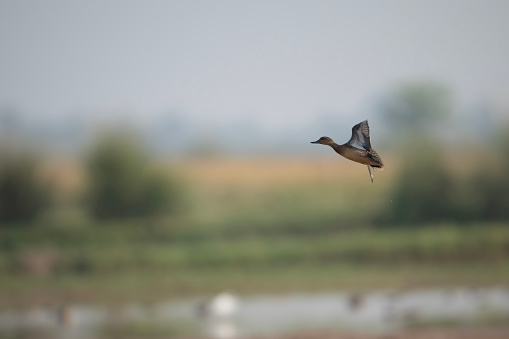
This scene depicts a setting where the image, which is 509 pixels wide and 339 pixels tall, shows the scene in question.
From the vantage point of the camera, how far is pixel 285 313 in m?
7.01

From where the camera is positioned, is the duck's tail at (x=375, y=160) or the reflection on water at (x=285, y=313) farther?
the reflection on water at (x=285, y=313)

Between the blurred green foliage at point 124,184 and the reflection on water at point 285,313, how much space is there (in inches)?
51.3

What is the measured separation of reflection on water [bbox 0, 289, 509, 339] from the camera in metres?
6.64

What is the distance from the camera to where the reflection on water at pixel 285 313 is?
21.8ft

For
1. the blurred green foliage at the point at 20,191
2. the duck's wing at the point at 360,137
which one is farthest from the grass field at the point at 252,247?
the duck's wing at the point at 360,137

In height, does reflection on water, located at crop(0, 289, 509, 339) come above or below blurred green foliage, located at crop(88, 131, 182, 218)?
below

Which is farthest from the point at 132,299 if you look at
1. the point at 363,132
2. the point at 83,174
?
the point at 363,132

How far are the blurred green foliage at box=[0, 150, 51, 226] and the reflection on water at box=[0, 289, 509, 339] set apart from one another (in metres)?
1.33

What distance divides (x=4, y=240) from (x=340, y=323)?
165 inches

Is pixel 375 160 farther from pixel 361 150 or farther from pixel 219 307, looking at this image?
pixel 219 307

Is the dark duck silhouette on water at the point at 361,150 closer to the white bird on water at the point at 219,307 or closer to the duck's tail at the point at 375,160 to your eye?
the duck's tail at the point at 375,160

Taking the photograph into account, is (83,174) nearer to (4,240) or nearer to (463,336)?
(4,240)

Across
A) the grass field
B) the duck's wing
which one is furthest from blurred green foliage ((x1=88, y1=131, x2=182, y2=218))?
the duck's wing

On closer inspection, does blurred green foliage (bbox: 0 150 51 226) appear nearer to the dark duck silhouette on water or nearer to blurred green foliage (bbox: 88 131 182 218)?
blurred green foliage (bbox: 88 131 182 218)
